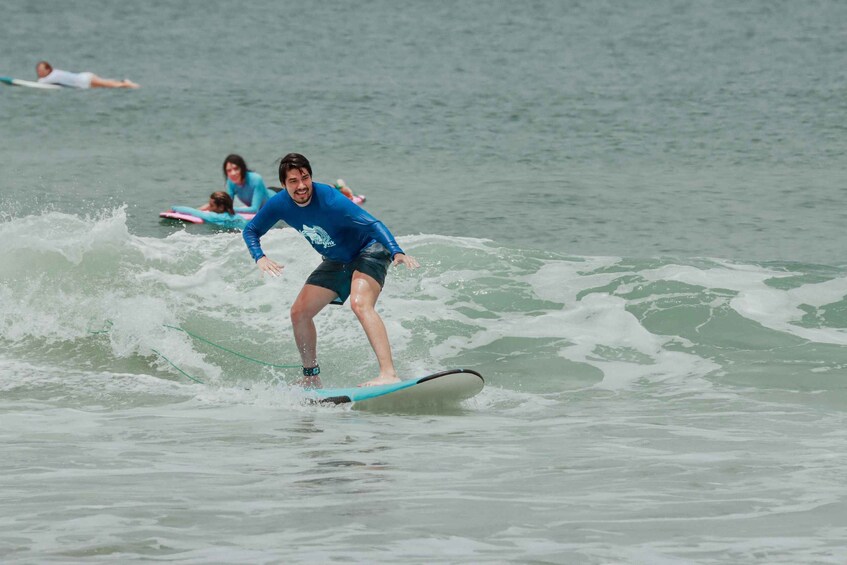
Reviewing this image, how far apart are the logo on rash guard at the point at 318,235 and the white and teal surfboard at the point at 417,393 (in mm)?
1084

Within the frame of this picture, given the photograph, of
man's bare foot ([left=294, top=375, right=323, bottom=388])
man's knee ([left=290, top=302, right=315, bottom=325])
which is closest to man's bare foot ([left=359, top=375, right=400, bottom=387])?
man's bare foot ([left=294, top=375, right=323, bottom=388])

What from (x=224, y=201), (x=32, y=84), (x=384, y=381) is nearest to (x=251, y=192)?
(x=224, y=201)

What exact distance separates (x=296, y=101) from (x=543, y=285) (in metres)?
18.8

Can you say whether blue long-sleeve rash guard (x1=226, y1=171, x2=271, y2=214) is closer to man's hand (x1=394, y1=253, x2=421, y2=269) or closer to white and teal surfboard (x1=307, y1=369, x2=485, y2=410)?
white and teal surfboard (x1=307, y1=369, x2=485, y2=410)

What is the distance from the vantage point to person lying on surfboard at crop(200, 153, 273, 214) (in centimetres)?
1767

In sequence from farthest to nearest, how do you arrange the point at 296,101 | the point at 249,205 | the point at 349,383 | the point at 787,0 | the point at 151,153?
the point at 787,0
the point at 296,101
the point at 151,153
the point at 249,205
the point at 349,383

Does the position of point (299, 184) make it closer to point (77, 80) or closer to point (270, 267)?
point (270, 267)

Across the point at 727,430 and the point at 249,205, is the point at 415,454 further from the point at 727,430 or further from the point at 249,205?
the point at 249,205

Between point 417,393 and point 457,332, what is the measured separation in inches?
127

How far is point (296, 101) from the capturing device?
31.4 meters

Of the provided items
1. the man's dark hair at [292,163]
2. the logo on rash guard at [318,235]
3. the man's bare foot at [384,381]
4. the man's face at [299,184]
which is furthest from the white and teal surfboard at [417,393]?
the man's dark hair at [292,163]

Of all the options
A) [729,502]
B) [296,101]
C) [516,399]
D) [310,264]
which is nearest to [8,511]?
[729,502]

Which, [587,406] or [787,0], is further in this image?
[787,0]

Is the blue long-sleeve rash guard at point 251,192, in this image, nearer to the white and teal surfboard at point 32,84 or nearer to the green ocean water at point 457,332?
the green ocean water at point 457,332
